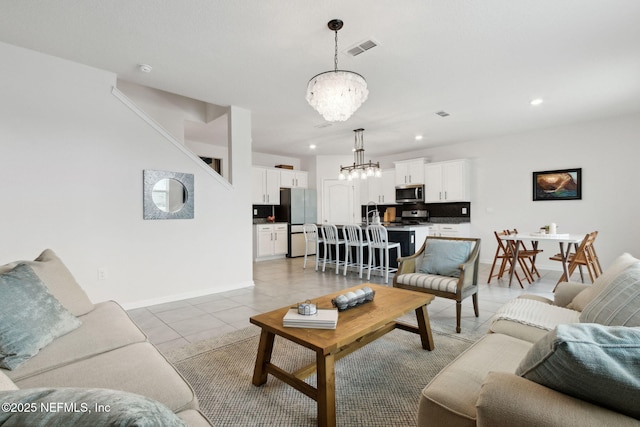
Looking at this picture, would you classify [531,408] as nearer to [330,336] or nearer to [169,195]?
[330,336]

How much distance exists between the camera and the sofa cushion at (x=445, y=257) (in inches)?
127

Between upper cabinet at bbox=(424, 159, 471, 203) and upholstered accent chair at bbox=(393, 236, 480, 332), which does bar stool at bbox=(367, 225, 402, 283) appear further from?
upper cabinet at bbox=(424, 159, 471, 203)

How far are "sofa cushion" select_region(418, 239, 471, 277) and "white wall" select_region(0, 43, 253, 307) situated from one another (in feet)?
9.43

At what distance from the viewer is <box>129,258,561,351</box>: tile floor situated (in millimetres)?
3012

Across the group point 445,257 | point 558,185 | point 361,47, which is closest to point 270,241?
point 445,257

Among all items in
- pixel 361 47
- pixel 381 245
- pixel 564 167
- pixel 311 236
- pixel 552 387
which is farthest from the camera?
pixel 311 236

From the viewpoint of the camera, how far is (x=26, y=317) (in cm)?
154

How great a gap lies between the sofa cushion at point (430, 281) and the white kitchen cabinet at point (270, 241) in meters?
4.58

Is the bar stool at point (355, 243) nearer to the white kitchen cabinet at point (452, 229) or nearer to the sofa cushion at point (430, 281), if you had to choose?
the sofa cushion at point (430, 281)

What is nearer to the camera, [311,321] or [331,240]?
[311,321]

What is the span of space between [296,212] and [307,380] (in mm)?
5937

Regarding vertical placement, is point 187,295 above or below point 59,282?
below

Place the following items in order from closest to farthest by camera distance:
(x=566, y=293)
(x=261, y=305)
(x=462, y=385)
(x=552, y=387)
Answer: (x=552, y=387), (x=462, y=385), (x=566, y=293), (x=261, y=305)

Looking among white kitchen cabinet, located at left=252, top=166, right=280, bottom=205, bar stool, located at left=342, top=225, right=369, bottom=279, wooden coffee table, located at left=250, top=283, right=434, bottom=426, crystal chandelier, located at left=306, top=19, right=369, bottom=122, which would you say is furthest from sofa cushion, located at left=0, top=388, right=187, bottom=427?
white kitchen cabinet, located at left=252, top=166, right=280, bottom=205
